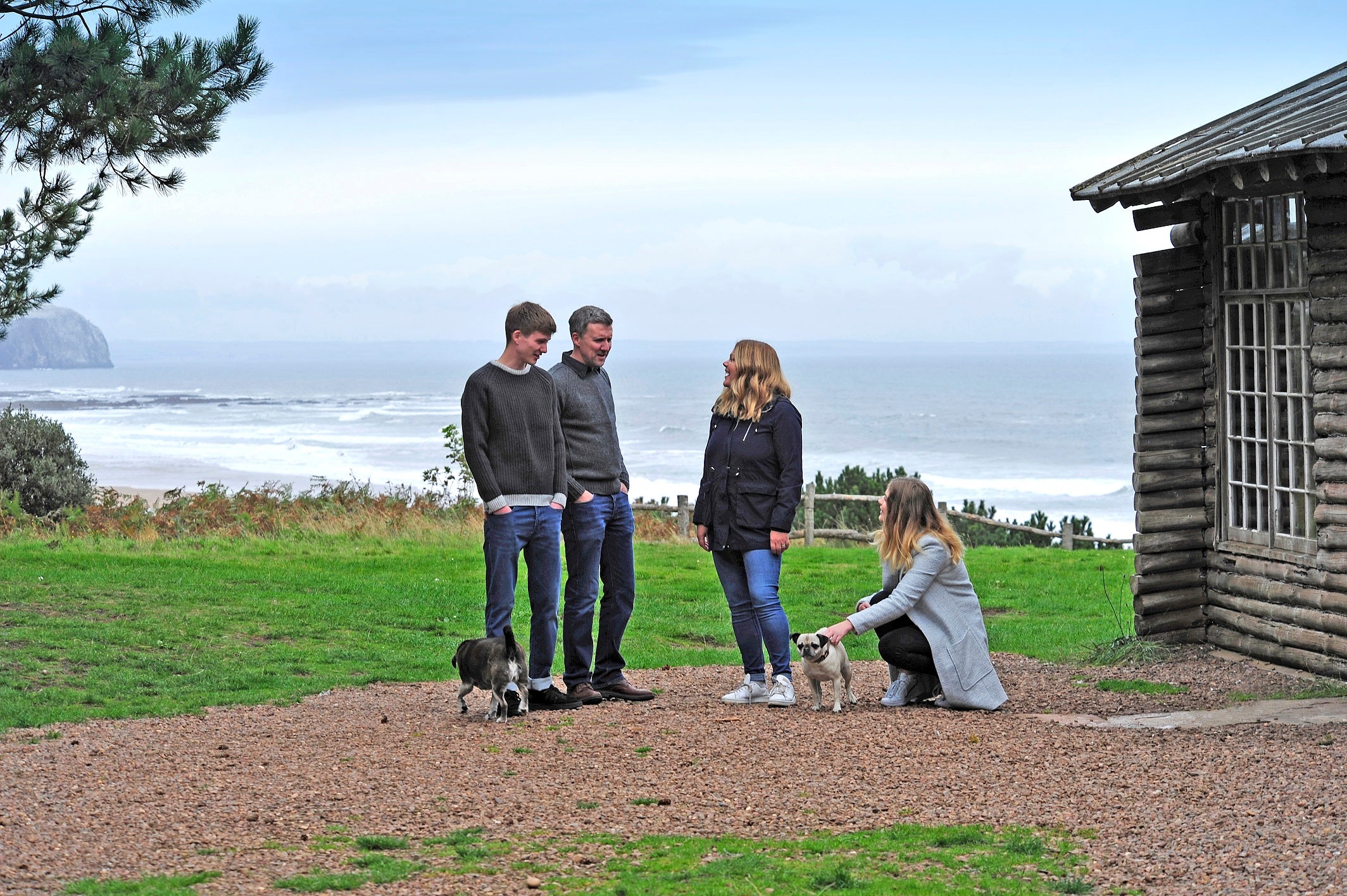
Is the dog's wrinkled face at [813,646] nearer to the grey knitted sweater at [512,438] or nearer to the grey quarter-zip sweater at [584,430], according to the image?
the grey quarter-zip sweater at [584,430]

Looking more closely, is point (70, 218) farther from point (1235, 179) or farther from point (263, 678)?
point (1235, 179)

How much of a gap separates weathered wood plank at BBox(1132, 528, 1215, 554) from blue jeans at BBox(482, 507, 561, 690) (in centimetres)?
451


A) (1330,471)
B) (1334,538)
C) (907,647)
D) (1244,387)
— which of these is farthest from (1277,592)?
(907,647)

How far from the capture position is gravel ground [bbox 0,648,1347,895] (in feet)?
15.2

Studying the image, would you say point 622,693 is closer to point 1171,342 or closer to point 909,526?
point 909,526

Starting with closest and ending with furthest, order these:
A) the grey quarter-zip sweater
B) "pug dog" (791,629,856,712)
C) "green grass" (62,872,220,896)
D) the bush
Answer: "green grass" (62,872,220,896)
"pug dog" (791,629,856,712)
the grey quarter-zip sweater
the bush

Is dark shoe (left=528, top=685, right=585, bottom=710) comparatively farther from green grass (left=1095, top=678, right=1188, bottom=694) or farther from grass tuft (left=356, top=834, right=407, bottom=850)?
green grass (left=1095, top=678, right=1188, bottom=694)

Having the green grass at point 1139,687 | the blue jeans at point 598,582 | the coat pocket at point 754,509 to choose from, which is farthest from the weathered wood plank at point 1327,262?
the blue jeans at point 598,582

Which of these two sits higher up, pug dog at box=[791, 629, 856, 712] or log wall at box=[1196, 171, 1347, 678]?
log wall at box=[1196, 171, 1347, 678]

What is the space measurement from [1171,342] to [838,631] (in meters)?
4.02

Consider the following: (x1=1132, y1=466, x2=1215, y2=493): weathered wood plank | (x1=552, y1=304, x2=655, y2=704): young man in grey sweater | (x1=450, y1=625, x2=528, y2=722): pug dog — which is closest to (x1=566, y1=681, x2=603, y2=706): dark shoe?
(x1=552, y1=304, x2=655, y2=704): young man in grey sweater

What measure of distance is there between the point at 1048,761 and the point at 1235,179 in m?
4.12

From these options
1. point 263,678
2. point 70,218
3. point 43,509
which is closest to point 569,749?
point 263,678

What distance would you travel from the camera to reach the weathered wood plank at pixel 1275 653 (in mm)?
8203
